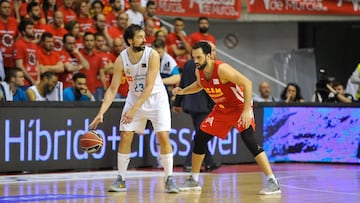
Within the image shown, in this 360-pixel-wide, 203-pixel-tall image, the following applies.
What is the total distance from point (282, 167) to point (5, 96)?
5.09 metres

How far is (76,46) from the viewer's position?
16.7 metres

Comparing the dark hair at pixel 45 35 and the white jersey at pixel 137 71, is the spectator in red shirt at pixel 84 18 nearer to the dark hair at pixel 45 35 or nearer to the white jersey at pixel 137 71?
the dark hair at pixel 45 35

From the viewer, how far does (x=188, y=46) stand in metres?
18.5

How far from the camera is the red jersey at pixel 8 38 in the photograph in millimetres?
15672

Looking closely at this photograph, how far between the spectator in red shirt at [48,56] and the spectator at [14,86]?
1230 millimetres

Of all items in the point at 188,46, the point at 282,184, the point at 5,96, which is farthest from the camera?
the point at 188,46

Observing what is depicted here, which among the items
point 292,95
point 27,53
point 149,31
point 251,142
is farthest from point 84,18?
point 251,142

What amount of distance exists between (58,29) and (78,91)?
1988 millimetres

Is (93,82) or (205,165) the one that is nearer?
(205,165)

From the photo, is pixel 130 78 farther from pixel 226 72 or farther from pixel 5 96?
pixel 5 96

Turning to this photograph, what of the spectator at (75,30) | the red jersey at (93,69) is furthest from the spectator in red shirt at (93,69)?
the spectator at (75,30)

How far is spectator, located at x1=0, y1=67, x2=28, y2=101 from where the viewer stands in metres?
14.3

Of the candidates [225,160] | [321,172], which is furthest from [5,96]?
[321,172]

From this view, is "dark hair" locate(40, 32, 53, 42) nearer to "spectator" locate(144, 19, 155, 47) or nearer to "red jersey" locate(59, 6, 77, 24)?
"red jersey" locate(59, 6, 77, 24)
